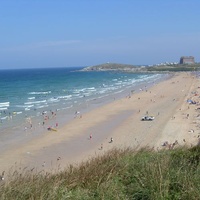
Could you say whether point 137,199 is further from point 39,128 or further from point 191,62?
point 191,62

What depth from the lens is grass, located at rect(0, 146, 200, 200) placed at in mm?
4980

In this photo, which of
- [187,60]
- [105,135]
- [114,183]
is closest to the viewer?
[114,183]

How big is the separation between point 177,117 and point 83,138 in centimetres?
1003

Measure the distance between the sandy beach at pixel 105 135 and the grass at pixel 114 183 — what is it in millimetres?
5977

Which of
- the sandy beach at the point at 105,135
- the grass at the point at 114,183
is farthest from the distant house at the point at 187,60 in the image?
the grass at the point at 114,183

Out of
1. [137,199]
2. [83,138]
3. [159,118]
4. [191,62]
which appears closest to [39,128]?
[83,138]

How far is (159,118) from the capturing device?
1133 inches

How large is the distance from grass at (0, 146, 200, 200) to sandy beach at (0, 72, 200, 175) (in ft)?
Answer: 19.6

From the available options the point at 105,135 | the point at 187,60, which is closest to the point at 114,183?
the point at 105,135

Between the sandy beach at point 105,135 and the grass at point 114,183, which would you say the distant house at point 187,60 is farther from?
the grass at point 114,183

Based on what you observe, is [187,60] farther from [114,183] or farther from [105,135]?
[114,183]

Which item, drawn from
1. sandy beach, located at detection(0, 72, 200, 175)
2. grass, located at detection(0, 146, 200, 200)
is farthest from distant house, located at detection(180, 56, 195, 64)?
grass, located at detection(0, 146, 200, 200)

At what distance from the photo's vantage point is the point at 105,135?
23.0 m

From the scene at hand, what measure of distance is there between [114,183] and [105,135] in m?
17.3
